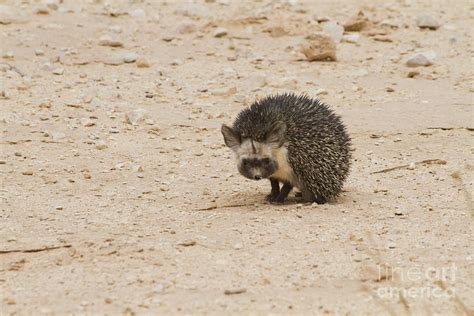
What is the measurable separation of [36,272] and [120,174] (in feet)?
8.95

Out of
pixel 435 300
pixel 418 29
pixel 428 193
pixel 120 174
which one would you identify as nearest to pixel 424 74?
pixel 418 29

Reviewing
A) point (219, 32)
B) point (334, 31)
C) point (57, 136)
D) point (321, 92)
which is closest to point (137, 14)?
point (219, 32)

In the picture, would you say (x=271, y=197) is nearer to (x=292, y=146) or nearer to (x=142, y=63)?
(x=292, y=146)

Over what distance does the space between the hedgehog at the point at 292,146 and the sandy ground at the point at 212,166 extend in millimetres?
240

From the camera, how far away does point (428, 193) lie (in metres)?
8.15

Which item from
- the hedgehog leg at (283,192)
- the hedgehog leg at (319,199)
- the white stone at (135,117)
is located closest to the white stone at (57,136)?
the white stone at (135,117)

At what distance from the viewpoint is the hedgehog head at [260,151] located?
25.2ft

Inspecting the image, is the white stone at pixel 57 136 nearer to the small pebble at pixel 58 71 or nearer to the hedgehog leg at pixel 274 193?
the small pebble at pixel 58 71

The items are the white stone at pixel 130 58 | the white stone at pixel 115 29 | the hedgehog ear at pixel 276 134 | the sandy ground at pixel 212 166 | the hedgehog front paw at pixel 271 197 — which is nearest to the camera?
the sandy ground at pixel 212 166

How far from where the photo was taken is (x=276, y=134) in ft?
25.3

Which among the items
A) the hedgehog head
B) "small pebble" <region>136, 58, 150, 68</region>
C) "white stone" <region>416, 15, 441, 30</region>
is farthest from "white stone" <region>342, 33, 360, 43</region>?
the hedgehog head

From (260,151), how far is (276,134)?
21 cm

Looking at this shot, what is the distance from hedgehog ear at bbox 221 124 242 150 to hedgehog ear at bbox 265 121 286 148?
0.93 feet

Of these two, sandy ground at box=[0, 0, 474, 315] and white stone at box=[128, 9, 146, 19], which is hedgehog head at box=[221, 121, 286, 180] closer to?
sandy ground at box=[0, 0, 474, 315]
